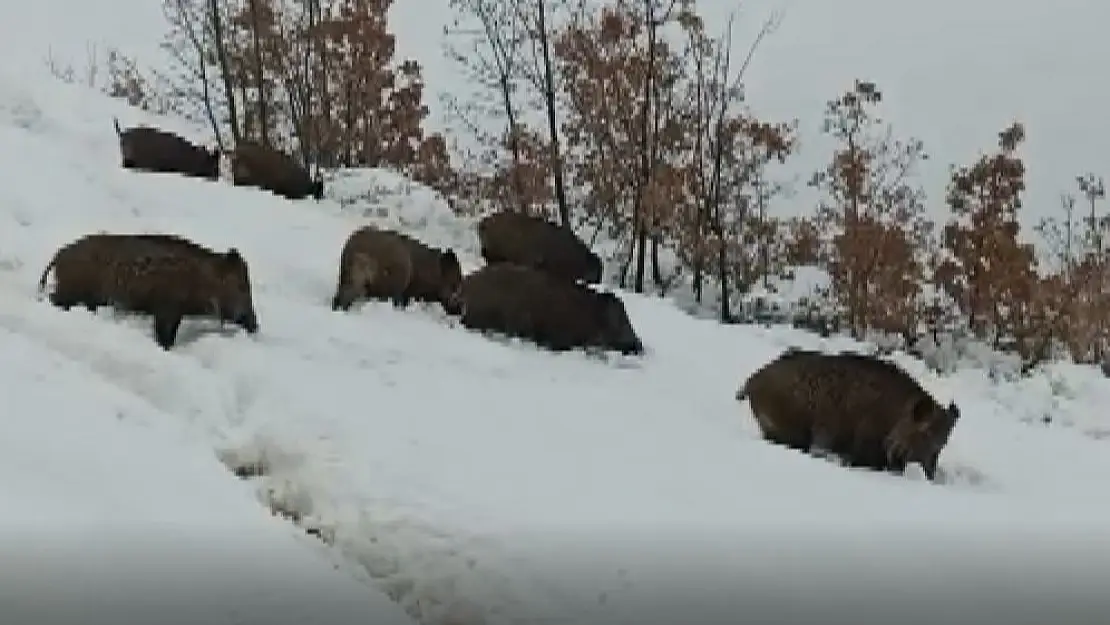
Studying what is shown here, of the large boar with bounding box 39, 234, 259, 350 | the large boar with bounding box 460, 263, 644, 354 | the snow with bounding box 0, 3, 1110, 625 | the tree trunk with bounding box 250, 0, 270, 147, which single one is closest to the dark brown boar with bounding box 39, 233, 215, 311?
the large boar with bounding box 39, 234, 259, 350

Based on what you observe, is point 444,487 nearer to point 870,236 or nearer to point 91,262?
point 91,262

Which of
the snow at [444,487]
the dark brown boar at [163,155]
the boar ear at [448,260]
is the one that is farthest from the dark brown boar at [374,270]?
the dark brown boar at [163,155]

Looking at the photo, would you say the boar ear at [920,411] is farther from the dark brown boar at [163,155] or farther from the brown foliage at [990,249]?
the brown foliage at [990,249]

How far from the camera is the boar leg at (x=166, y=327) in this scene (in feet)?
33.4

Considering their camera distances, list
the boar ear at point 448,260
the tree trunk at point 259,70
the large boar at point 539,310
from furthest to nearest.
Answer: the tree trunk at point 259,70 → the boar ear at point 448,260 → the large boar at point 539,310

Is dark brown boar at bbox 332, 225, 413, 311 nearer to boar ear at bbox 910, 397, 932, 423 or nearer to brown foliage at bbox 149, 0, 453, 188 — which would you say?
boar ear at bbox 910, 397, 932, 423

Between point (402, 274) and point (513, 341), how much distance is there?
1.42m

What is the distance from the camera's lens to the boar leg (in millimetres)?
10194

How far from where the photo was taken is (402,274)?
13.6 metres

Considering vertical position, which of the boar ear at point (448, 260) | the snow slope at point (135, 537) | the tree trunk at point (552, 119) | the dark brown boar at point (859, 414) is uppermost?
the tree trunk at point (552, 119)

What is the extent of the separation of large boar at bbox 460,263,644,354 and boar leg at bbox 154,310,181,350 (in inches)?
151

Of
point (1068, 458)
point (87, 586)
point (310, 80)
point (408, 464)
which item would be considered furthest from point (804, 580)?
point (310, 80)

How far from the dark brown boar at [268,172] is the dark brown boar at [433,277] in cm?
546

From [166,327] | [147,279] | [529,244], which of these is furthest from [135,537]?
[529,244]
